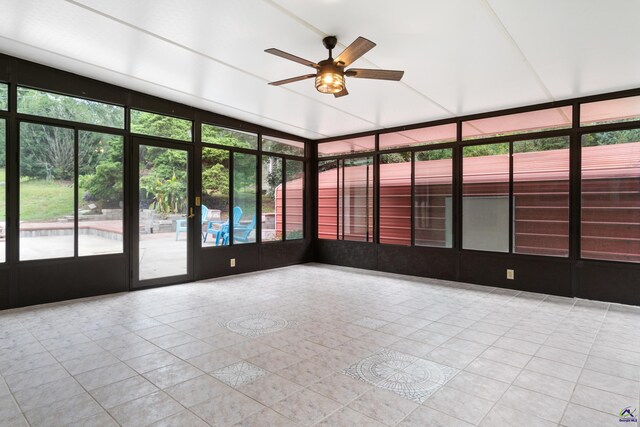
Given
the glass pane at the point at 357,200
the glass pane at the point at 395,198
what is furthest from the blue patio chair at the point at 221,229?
the glass pane at the point at 395,198

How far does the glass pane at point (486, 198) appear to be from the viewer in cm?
548

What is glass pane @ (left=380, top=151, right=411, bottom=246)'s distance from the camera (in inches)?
255

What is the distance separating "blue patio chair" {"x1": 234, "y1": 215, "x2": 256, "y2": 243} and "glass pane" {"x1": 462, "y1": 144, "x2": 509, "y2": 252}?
3.80m

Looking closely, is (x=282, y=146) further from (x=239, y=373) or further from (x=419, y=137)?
(x=239, y=373)

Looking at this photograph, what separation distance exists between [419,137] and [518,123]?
1.59 meters

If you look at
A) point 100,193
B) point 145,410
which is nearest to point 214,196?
point 100,193

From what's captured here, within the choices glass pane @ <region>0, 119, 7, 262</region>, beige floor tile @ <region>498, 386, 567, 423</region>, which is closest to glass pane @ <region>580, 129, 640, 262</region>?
beige floor tile @ <region>498, 386, 567, 423</region>

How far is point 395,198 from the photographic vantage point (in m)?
6.65

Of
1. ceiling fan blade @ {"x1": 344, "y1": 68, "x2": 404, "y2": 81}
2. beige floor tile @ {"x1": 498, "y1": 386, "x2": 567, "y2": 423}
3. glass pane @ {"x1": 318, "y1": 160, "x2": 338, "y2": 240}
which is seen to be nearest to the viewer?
beige floor tile @ {"x1": 498, "y1": 386, "x2": 567, "y2": 423}

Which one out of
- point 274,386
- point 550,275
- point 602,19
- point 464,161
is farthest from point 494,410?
point 464,161

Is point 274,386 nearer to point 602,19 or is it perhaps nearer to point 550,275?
point 602,19

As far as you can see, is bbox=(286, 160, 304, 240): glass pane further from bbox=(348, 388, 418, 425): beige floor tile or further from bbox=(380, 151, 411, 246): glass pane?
bbox=(348, 388, 418, 425): beige floor tile

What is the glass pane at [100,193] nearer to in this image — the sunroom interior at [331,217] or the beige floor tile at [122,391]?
the sunroom interior at [331,217]

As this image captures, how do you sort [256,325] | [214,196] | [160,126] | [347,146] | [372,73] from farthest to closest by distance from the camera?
[347,146] < [214,196] < [160,126] < [256,325] < [372,73]
